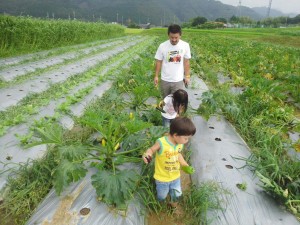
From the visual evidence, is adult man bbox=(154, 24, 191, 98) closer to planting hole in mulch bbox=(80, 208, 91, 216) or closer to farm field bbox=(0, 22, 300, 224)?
farm field bbox=(0, 22, 300, 224)

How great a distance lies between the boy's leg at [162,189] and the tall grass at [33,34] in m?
9.38

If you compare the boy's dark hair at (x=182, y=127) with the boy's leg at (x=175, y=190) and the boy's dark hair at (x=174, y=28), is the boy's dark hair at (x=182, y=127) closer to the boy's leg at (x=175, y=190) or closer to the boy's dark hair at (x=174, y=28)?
the boy's leg at (x=175, y=190)

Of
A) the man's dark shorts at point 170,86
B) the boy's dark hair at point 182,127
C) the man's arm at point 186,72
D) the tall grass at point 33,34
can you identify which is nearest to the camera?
the boy's dark hair at point 182,127

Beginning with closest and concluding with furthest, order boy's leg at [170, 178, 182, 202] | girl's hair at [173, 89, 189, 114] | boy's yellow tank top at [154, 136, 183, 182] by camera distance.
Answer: boy's yellow tank top at [154, 136, 183, 182] → boy's leg at [170, 178, 182, 202] → girl's hair at [173, 89, 189, 114]

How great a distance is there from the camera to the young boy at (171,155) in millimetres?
2230

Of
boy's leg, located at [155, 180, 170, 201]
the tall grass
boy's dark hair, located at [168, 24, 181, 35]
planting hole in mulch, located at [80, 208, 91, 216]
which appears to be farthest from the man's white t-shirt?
the tall grass

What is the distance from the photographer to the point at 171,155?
234cm

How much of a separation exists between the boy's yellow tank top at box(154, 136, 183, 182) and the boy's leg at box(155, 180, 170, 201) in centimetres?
4

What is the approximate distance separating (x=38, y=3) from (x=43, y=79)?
13561 cm

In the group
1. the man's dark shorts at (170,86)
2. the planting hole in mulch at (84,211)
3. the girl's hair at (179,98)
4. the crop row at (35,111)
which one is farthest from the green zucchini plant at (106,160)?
the man's dark shorts at (170,86)

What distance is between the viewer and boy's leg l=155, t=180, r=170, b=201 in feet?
7.89

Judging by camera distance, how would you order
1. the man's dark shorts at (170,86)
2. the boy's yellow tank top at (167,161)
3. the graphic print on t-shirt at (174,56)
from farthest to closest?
the man's dark shorts at (170,86) → the graphic print on t-shirt at (174,56) → the boy's yellow tank top at (167,161)

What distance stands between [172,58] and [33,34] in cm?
1035

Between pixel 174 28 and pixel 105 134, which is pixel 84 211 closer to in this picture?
pixel 105 134
